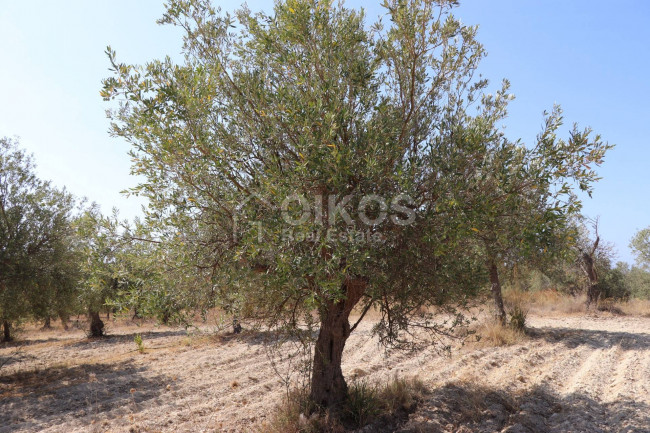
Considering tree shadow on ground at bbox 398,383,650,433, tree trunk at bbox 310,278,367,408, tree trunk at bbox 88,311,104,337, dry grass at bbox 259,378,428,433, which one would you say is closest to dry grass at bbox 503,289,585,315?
tree shadow on ground at bbox 398,383,650,433

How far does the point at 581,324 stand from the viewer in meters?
20.6

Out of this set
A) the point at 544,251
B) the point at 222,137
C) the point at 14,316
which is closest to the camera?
the point at 544,251

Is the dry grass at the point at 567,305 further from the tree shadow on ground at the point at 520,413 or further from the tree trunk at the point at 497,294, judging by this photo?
the tree shadow on ground at the point at 520,413

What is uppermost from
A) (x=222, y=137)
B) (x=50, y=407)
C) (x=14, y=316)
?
(x=222, y=137)

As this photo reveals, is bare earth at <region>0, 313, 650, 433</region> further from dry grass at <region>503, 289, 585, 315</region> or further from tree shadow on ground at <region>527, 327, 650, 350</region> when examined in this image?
dry grass at <region>503, 289, 585, 315</region>

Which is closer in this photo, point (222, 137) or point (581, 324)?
point (222, 137)

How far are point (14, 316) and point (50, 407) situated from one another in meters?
7.23

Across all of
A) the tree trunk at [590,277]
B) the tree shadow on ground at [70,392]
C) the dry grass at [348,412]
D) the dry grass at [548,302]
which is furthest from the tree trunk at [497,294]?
the tree shadow on ground at [70,392]

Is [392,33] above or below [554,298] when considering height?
above

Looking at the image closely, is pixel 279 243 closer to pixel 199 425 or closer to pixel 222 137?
pixel 222 137

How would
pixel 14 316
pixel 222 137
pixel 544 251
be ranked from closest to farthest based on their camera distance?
1. pixel 544 251
2. pixel 222 137
3. pixel 14 316

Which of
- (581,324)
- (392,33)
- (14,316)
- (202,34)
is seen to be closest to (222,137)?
(202,34)

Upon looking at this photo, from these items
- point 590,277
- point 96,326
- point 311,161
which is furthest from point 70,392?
point 590,277

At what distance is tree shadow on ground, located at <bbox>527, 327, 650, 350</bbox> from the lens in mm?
15031
